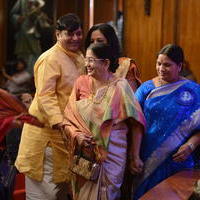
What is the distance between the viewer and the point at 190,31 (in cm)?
466

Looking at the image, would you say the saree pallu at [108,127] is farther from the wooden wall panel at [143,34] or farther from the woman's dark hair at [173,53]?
the wooden wall panel at [143,34]

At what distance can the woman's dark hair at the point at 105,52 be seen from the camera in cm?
252

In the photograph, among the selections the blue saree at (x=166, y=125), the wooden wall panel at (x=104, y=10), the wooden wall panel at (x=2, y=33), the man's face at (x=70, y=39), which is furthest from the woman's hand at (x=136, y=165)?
the wooden wall panel at (x=2, y=33)

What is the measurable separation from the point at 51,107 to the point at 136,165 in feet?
1.97

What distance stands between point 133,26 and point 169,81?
278 cm

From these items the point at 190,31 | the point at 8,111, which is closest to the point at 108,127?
the point at 8,111

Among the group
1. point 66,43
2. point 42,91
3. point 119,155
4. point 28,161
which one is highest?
point 66,43

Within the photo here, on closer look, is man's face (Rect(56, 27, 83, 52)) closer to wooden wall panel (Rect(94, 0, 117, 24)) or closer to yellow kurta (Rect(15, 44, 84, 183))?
yellow kurta (Rect(15, 44, 84, 183))

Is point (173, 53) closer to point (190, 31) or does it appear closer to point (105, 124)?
point (105, 124)

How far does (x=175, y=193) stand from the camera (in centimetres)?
213

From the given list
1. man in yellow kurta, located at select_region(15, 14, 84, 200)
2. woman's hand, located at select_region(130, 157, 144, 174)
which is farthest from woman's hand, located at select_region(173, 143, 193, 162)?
man in yellow kurta, located at select_region(15, 14, 84, 200)

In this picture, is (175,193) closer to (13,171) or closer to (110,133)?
(110,133)

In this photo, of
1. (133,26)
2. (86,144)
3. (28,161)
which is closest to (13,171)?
(28,161)

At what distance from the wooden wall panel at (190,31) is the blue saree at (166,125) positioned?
1955 mm
